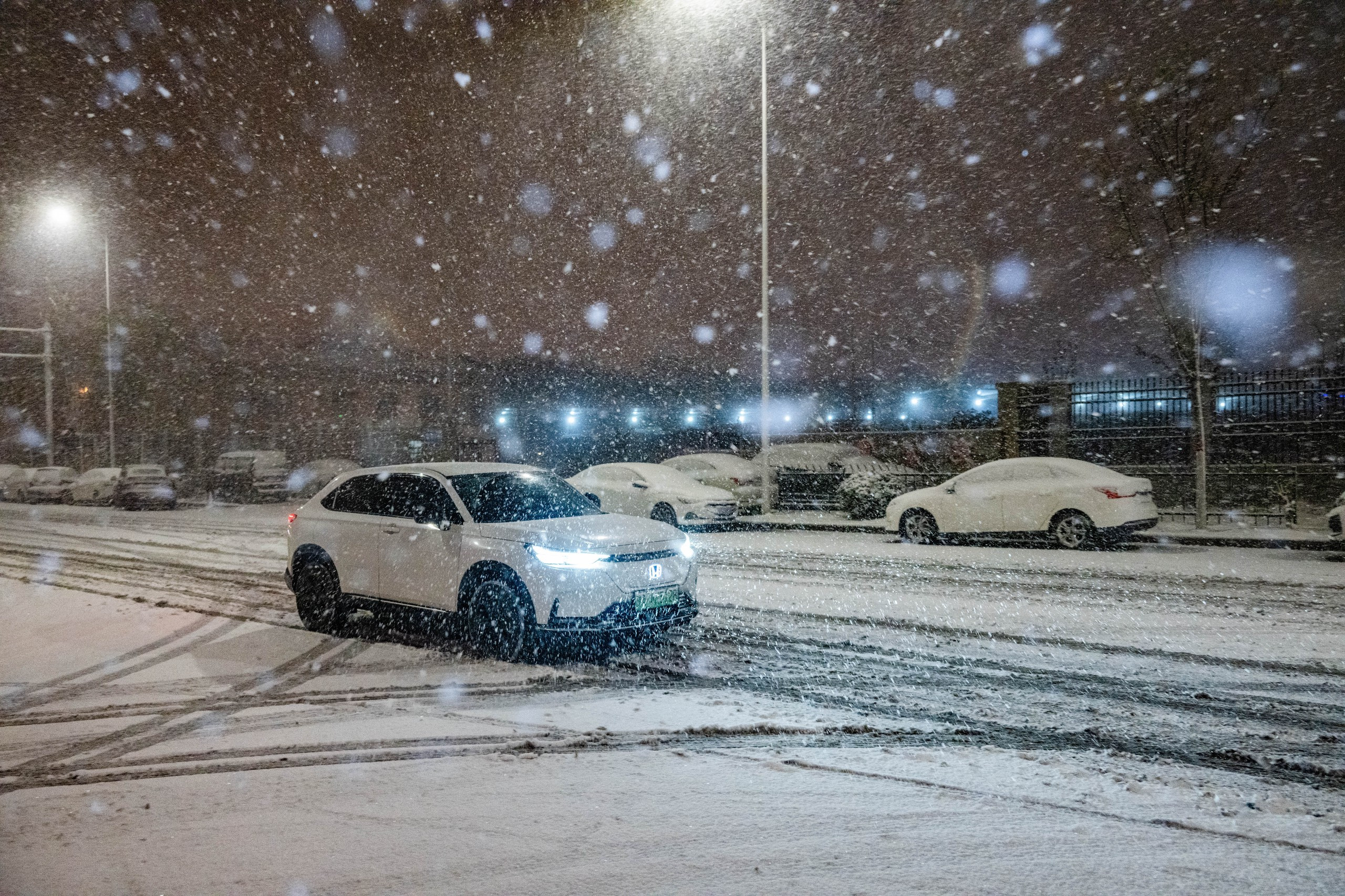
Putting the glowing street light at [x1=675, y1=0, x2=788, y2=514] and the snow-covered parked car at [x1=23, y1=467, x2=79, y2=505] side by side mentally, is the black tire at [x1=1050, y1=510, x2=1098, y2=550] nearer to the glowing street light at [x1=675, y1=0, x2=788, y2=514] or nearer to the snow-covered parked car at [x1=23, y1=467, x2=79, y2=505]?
the glowing street light at [x1=675, y1=0, x2=788, y2=514]

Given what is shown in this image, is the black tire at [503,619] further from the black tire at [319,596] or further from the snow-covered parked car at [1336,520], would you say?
the snow-covered parked car at [1336,520]

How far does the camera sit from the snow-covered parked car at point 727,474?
21297 millimetres

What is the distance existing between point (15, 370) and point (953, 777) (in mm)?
69332

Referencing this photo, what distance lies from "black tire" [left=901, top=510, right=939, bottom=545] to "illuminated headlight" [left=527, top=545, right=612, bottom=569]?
9.84 metres

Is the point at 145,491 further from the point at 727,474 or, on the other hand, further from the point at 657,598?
the point at 657,598

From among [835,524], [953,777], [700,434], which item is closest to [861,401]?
[700,434]

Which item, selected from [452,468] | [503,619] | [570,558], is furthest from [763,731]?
[452,468]

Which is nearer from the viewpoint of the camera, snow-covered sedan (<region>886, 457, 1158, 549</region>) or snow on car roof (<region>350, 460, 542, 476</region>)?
snow on car roof (<region>350, 460, 542, 476</region>)

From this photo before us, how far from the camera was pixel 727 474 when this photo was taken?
70.2ft

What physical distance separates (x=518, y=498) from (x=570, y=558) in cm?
139

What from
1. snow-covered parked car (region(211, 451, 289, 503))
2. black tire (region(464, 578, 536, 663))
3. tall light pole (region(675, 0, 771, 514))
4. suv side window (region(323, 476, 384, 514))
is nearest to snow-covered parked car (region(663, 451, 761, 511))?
tall light pole (region(675, 0, 771, 514))

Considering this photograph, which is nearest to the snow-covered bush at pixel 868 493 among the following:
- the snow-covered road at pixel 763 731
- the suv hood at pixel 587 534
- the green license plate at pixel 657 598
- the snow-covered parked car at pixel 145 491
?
the snow-covered road at pixel 763 731

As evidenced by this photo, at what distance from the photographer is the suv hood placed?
6.95 metres

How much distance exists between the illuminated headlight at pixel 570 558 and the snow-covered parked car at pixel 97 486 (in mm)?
32971
